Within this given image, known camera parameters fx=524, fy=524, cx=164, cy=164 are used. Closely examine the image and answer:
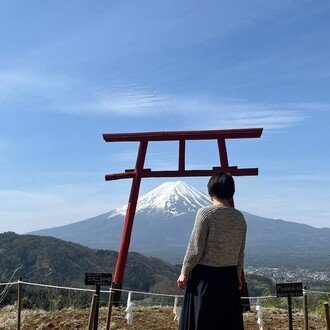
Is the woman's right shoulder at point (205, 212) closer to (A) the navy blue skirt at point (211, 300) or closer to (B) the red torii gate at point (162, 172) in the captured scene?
(A) the navy blue skirt at point (211, 300)

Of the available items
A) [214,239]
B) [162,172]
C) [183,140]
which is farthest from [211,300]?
[183,140]

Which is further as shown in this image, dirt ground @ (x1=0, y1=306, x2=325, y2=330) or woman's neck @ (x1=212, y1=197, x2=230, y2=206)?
dirt ground @ (x1=0, y1=306, x2=325, y2=330)

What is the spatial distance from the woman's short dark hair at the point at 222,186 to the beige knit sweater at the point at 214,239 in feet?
0.35

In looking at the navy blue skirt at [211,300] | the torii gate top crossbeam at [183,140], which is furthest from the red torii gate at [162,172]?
the navy blue skirt at [211,300]

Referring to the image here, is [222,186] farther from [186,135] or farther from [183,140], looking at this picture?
[183,140]

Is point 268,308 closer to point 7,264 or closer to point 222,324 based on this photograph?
point 222,324

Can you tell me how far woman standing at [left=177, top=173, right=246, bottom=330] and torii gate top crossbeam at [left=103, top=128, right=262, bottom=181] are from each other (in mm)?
5229

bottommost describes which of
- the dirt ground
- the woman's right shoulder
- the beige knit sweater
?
the dirt ground

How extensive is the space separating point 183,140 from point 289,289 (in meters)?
4.33

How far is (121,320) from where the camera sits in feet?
26.5

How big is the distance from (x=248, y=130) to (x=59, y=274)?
34.8m

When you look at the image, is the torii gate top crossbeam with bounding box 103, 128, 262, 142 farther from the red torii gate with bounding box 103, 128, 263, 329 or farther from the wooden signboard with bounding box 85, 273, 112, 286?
the wooden signboard with bounding box 85, 273, 112, 286

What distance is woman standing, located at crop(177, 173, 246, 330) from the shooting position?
404 centimetres

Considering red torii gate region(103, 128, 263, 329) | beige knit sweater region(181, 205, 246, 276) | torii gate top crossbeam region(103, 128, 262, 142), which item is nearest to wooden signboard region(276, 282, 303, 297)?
beige knit sweater region(181, 205, 246, 276)
